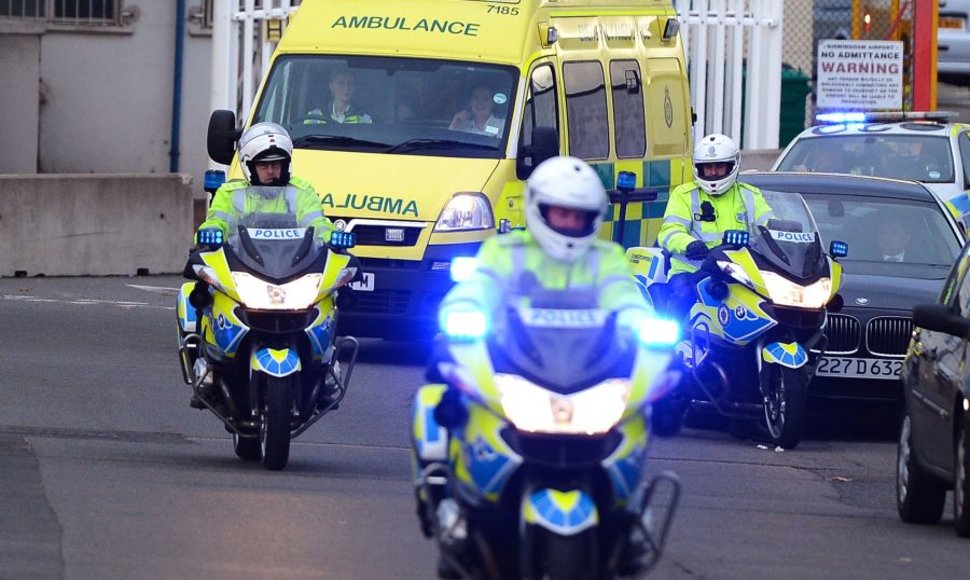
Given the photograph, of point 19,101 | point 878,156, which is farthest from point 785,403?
point 19,101

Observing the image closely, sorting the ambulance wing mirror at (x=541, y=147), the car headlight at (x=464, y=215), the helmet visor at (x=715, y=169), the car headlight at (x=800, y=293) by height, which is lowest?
the car headlight at (x=800, y=293)

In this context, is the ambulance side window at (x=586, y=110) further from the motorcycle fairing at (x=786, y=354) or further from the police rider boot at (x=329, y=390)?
the police rider boot at (x=329, y=390)

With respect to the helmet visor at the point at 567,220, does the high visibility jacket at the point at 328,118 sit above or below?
above

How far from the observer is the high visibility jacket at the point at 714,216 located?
13141 mm

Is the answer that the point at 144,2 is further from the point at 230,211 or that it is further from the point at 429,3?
the point at 230,211

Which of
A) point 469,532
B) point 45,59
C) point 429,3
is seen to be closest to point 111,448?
point 469,532

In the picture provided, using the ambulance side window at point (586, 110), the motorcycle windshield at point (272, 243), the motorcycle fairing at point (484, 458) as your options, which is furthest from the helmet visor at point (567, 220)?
the ambulance side window at point (586, 110)

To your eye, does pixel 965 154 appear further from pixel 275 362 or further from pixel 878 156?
pixel 275 362

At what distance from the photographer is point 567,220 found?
22.7 feet

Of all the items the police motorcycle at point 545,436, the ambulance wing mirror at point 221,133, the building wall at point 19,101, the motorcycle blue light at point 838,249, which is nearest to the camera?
the police motorcycle at point 545,436

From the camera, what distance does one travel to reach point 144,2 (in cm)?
2780

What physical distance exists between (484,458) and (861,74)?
19471mm

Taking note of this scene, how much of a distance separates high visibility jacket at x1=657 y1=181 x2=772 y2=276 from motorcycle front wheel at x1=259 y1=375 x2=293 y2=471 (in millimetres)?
3363

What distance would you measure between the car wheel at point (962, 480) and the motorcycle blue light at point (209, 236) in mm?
3551
